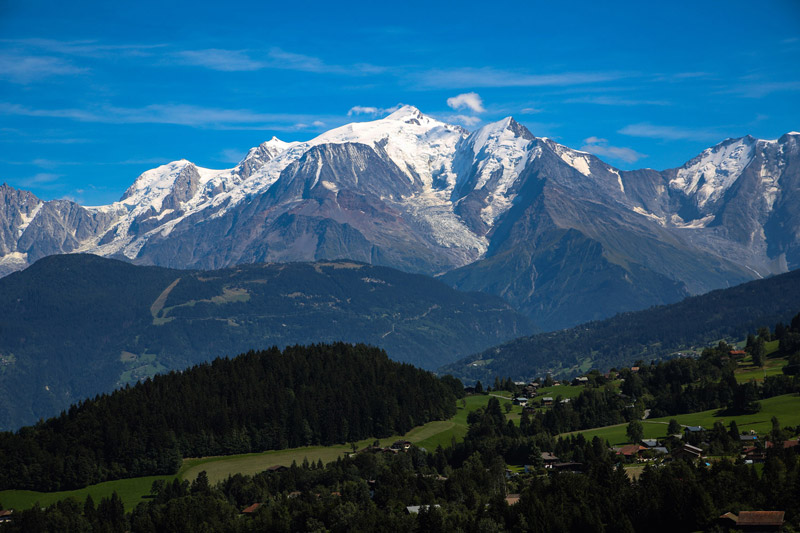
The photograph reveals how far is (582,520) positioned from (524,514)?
8434mm

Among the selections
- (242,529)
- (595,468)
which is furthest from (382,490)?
(595,468)

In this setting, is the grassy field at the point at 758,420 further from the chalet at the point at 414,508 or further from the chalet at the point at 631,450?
the chalet at the point at 414,508

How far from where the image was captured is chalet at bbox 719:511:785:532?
11086 cm

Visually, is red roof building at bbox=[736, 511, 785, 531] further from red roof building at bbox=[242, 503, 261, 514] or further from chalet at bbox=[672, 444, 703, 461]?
red roof building at bbox=[242, 503, 261, 514]

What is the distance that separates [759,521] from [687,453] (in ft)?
164

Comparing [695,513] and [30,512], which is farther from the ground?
[30,512]

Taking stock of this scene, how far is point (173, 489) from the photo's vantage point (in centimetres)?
18288

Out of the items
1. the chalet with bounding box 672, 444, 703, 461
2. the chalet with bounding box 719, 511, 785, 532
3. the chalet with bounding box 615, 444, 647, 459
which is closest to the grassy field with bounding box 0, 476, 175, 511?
the chalet with bounding box 615, 444, 647, 459

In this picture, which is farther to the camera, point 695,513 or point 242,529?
point 242,529

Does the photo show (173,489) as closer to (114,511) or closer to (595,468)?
(114,511)

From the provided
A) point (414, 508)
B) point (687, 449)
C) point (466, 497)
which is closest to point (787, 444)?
point (687, 449)

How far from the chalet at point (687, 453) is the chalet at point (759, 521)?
4466 centimetres

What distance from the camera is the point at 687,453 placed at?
16125 cm

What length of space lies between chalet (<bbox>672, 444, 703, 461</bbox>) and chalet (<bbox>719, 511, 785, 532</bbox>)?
44.7 m
